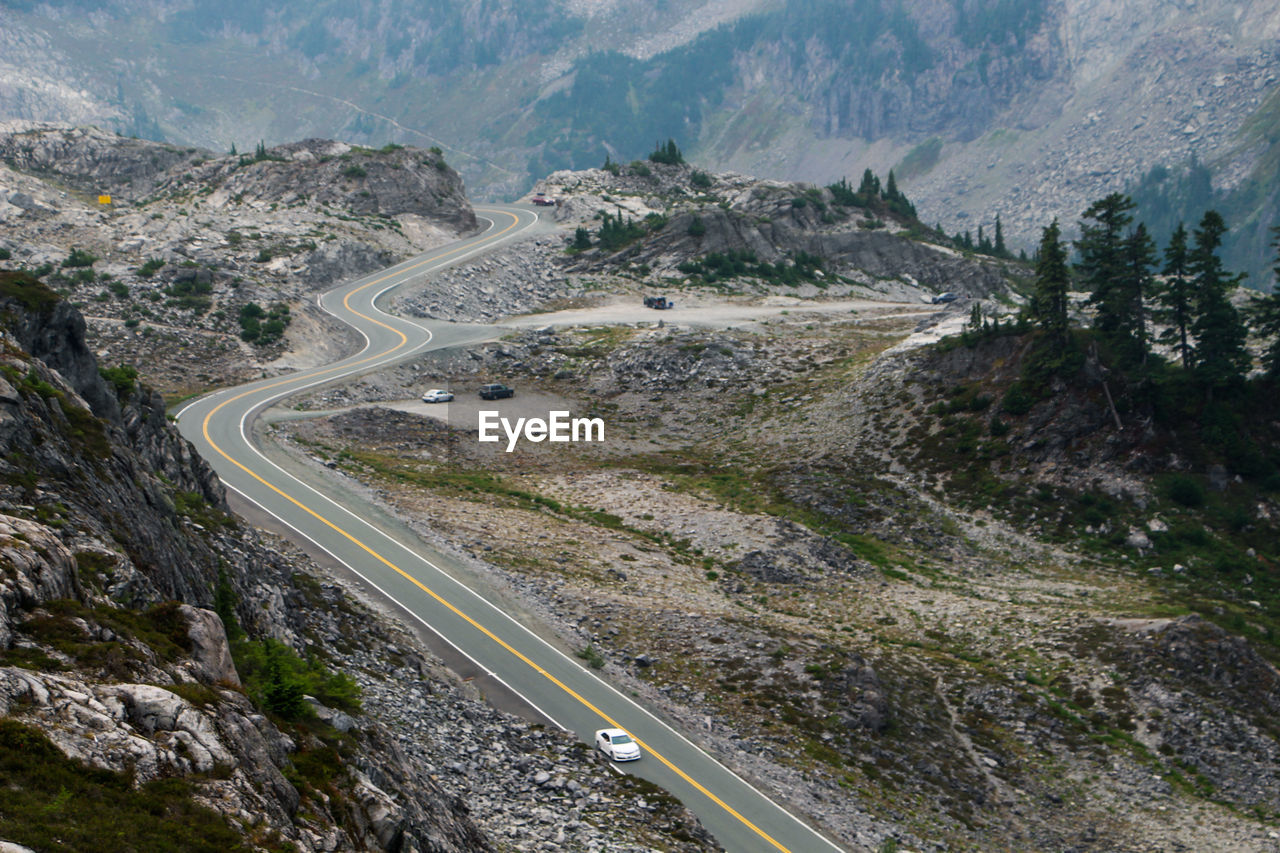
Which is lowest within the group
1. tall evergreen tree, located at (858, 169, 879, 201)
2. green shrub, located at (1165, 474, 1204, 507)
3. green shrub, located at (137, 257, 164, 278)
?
green shrub, located at (1165, 474, 1204, 507)

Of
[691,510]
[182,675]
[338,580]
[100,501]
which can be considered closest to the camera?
[182,675]

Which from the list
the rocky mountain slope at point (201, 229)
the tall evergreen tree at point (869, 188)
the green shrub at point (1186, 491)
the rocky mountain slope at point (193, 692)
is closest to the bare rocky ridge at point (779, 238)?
the tall evergreen tree at point (869, 188)

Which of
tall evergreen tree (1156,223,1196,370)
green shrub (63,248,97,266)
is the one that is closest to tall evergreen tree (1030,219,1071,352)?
tall evergreen tree (1156,223,1196,370)

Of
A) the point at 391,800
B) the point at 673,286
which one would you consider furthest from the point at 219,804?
the point at 673,286

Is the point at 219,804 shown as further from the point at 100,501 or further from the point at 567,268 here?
the point at 567,268

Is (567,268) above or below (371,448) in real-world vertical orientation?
above

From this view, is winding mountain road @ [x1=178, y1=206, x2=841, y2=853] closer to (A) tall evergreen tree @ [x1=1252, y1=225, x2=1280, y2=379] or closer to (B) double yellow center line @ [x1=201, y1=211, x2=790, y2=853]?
(B) double yellow center line @ [x1=201, y1=211, x2=790, y2=853]

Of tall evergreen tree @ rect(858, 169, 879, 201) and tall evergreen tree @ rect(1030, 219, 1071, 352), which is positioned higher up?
tall evergreen tree @ rect(858, 169, 879, 201)

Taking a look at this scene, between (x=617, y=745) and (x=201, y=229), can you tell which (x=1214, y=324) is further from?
(x=201, y=229)
